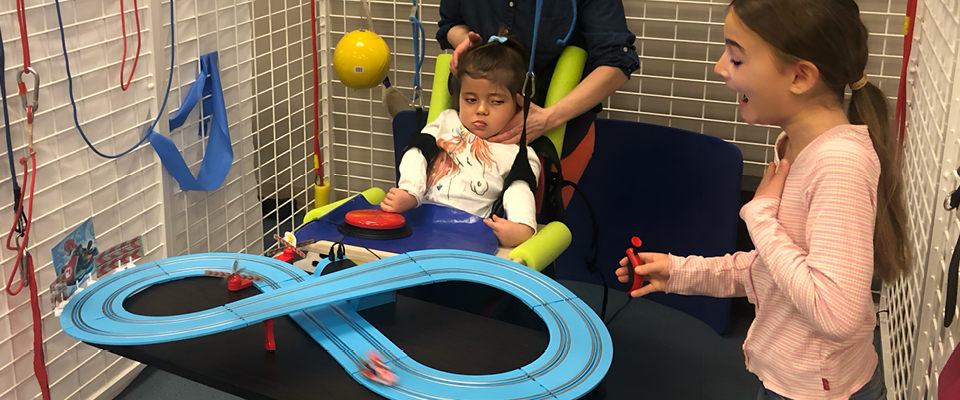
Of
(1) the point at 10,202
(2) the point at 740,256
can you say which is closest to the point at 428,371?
(2) the point at 740,256

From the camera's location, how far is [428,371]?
4.00 feet

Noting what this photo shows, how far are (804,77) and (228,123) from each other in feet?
5.98

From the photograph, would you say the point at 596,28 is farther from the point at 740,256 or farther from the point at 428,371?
the point at 428,371

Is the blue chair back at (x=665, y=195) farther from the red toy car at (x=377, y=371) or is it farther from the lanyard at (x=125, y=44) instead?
the red toy car at (x=377, y=371)

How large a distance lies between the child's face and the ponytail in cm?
111

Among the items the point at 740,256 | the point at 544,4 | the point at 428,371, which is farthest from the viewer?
the point at 544,4

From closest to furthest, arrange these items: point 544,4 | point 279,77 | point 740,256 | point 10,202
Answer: point 740,256 → point 10,202 → point 544,4 → point 279,77

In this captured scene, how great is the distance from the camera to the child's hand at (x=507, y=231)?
2.07 m

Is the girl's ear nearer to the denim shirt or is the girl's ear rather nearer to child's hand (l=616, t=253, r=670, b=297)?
child's hand (l=616, t=253, r=670, b=297)

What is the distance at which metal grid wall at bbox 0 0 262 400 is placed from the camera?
6.26 ft

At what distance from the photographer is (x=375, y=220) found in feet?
6.56

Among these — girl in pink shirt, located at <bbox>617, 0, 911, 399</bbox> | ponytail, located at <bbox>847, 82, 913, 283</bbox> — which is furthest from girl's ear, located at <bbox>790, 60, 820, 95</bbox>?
ponytail, located at <bbox>847, 82, 913, 283</bbox>

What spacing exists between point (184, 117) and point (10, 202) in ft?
1.87

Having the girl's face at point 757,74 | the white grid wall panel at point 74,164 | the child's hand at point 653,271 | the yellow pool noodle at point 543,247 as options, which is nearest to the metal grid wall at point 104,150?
the white grid wall panel at point 74,164
